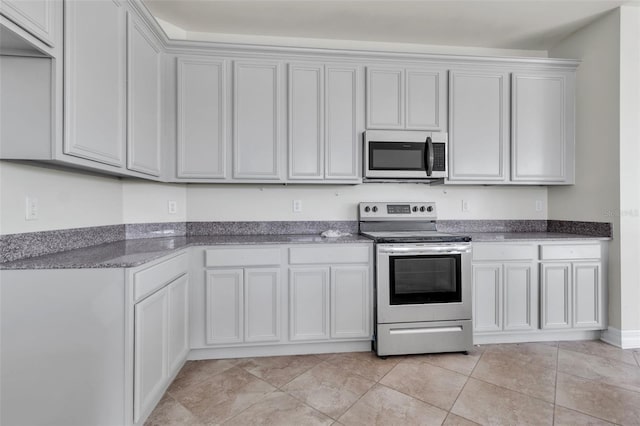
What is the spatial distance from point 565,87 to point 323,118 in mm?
2401

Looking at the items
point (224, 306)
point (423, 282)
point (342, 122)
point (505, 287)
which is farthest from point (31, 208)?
point (505, 287)

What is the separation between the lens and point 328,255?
245 cm

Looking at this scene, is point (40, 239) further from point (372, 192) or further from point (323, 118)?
point (372, 192)

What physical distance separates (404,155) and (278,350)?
6.55 ft

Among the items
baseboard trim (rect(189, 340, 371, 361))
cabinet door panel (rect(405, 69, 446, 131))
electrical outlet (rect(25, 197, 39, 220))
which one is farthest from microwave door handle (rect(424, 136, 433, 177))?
electrical outlet (rect(25, 197, 39, 220))

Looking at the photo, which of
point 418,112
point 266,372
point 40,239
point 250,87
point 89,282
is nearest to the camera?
point 89,282

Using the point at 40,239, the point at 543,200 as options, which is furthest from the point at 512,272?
the point at 40,239

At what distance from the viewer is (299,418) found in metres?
1.72

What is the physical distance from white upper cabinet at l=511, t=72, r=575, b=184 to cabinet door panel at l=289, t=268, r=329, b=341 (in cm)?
212

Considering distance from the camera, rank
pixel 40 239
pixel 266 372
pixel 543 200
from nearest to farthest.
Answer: pixel 40 239
pixel 266 372
pixel 543 200

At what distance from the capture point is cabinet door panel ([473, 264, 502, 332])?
102 inches

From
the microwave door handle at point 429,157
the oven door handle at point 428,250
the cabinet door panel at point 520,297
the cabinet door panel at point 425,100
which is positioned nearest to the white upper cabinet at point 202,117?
the oven door handle at point 428,250

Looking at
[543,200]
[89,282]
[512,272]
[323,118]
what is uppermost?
[323,118]

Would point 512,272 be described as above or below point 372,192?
Result: below
